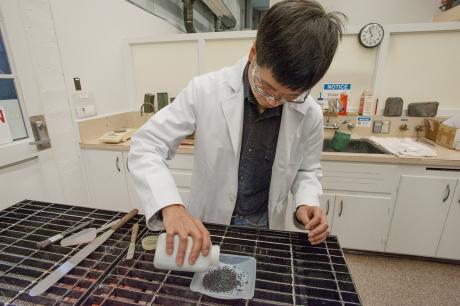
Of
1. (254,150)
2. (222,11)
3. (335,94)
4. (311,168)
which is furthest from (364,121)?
(222,11)

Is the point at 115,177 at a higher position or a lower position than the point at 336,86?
lower

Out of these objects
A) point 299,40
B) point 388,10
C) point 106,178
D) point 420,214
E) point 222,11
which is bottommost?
point 420,214

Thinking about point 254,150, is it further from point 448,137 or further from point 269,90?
point 448,137

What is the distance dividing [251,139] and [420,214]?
154cm

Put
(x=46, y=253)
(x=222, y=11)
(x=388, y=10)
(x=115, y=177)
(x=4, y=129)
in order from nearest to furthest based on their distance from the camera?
1. (x=46, y=253)
2. (x=4, y=129)
3. (x=115, y=177)
4. (x=388, y=10)
5. (x=222, y=11)

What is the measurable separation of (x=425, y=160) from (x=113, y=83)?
8.18 feet

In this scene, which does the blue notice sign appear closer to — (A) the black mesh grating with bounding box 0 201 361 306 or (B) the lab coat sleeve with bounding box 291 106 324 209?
(B) the lab coat sleeve with bounding box 291 106 324 209

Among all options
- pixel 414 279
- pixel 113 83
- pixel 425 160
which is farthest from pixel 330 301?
pixel 113 83

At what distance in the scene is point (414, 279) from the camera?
1.76 m

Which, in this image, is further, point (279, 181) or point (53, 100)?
point (53, 100)

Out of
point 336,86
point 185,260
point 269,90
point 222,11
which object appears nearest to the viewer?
point 185,260

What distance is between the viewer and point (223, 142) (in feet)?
3.17

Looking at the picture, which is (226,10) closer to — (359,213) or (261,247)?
(359,213)

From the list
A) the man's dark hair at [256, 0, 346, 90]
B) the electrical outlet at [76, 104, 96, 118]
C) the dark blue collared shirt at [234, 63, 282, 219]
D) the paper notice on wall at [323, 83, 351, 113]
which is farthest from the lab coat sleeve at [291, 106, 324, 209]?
the electrical outlet at [76, 104, 96, 118]
